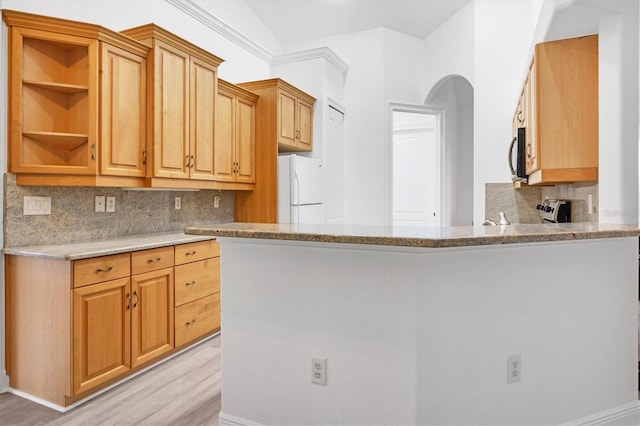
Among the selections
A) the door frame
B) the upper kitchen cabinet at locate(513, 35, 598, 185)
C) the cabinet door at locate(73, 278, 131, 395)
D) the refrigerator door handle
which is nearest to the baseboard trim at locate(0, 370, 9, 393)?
the cabinet door at locate(73, 278, 131, 395)

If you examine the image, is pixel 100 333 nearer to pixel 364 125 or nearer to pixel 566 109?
pixel 566 109

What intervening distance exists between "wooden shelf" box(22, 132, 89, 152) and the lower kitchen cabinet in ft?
2.33

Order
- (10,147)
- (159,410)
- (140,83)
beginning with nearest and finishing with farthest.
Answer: (159,410) → (10,147) → (140,83)

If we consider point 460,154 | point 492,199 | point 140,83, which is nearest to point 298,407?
point 140,83

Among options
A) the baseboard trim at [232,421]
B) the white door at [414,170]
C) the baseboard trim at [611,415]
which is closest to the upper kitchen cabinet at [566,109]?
the baseboard trim at [611,415]

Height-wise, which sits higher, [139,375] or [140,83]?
[140,83]

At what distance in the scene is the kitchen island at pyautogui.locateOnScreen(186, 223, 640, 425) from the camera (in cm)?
157

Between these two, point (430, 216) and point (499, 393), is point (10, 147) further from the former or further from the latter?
point (430, 216)

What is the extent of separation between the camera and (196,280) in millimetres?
3111

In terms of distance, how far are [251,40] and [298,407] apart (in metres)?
3.99

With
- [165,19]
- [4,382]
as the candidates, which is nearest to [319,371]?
[4,382]

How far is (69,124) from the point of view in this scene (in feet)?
8.47

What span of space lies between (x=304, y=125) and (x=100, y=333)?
2.95 meters

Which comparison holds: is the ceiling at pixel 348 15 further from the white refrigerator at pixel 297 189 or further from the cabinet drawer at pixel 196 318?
the cabinet drawer at pixel 196 318
